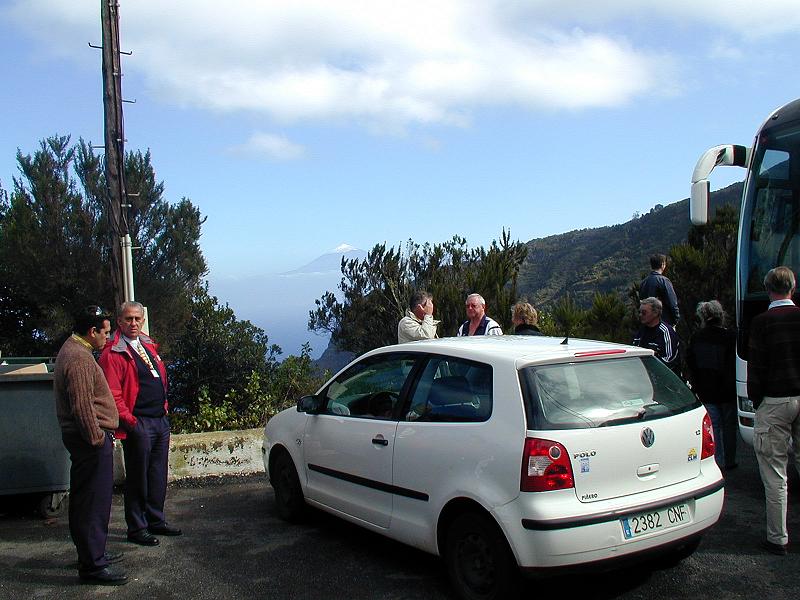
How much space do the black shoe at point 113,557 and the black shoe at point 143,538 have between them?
0.74 feet

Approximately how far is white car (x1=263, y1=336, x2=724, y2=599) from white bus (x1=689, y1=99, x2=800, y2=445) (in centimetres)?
252

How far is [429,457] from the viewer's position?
4664mm

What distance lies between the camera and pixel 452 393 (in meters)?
4.80

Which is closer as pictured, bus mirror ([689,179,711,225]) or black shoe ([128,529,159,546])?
black shoe ([128,529,159,546])

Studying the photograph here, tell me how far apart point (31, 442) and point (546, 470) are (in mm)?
4816

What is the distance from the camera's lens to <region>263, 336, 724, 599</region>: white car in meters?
4.05

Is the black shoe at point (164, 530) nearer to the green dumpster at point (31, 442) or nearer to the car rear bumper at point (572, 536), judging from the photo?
the green dumpster at point (31, 442)

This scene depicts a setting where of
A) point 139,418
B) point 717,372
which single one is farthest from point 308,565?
point 717,372

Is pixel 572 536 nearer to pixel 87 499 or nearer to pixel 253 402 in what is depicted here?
pixel 87 499

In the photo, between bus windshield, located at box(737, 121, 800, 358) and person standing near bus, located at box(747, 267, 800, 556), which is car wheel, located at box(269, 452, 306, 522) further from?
bus windshield, located at box(737, 121, 800, 358)

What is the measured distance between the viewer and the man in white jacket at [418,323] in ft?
25.6

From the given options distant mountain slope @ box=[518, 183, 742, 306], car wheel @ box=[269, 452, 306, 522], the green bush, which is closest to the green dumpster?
car wheel @ box=[269, 452, 306, 522]

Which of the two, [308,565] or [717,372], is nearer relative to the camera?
[308,565]

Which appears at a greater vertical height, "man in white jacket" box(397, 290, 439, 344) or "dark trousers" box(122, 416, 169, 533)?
"man in white jacket" box(397, 290, 439, 344)
